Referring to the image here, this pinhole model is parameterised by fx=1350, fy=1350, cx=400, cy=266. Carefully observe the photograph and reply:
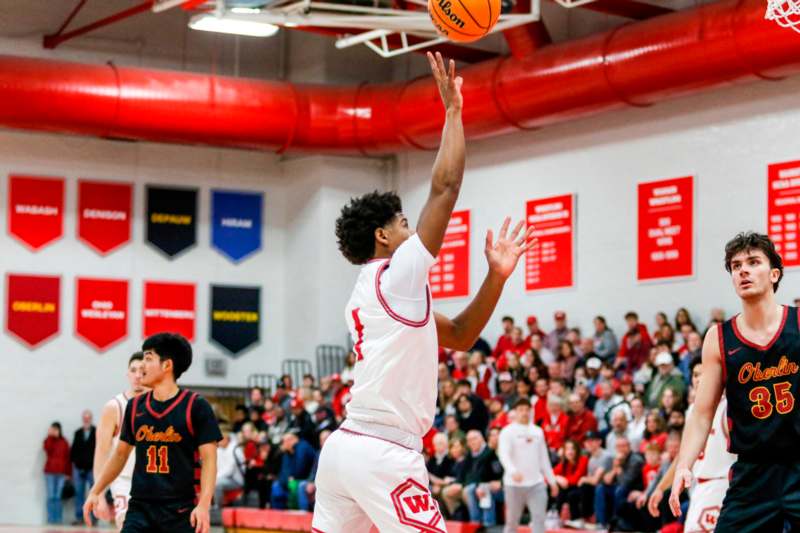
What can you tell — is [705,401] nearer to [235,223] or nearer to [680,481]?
[680,481]

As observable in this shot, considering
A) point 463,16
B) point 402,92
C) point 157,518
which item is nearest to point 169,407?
point 157,518

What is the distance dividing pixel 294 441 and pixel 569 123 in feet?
23.3

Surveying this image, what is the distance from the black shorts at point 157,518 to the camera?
27.2 feet

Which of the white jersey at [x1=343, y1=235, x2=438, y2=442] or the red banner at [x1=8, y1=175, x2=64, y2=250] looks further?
the red banner at [x1=8, y1=175, x2=64, y2=250]

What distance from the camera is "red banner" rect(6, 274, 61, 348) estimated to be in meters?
25.4

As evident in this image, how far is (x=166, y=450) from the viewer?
27.7 feet

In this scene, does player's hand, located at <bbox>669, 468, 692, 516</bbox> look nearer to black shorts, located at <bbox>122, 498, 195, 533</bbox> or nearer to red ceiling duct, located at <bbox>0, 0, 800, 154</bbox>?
black shorts, located at <bbox>122, 498, 195, 533</bbox>

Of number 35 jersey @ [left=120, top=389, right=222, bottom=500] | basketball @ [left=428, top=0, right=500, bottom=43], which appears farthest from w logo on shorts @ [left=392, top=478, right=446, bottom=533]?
basketball @ [left=428, top=0, right=500, bottom=43]

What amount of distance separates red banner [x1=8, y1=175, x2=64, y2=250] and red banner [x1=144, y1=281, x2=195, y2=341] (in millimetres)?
2132

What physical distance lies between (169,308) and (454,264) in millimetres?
5878

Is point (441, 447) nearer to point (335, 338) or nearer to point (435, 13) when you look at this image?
point (335, 338)

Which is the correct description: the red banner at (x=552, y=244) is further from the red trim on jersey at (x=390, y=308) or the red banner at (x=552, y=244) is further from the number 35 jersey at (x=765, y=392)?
the red trim on jersey at (x=390, y=308)

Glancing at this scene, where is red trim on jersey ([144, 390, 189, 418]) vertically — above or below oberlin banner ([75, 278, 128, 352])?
below

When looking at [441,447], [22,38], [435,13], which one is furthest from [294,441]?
[435,13]
